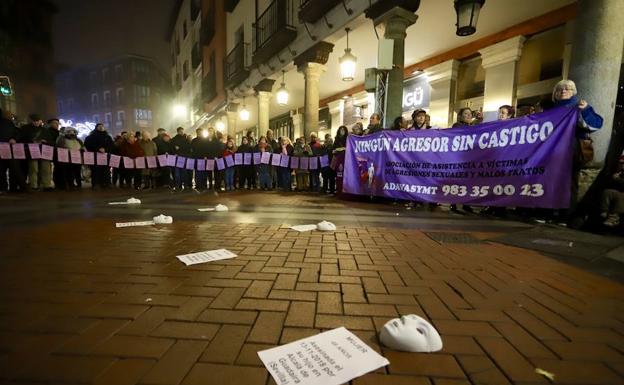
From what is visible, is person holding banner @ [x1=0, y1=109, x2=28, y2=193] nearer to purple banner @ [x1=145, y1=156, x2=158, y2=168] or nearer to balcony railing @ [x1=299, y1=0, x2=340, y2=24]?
purple banner @ [x1=145, y1=156, x2=158, y2=168]

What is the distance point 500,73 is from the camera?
8953 mm

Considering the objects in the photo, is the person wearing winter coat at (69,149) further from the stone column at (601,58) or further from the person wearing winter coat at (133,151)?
the stone column at (601,58)

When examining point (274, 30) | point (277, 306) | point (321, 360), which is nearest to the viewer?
point (321, 360)

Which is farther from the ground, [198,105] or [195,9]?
[195,9]

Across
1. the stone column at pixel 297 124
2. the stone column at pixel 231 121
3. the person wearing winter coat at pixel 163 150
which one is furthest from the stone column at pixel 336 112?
the person wearing winter coat at pixel 163 150

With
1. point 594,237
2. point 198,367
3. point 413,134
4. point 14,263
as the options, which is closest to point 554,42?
point 413,134

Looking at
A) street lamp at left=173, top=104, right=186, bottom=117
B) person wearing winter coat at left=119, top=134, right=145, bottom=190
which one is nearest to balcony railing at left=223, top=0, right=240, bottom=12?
person wearing winter coat at left=119, top=134, right=145, bottom=190

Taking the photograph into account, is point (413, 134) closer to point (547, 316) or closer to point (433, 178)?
point (433, 178)

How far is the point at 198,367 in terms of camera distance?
1373 millimetres

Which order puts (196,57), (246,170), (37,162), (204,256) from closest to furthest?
(204,256), (37,162), (246,170), (196,57)

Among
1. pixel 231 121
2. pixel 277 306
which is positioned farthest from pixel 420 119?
pixel 231 121

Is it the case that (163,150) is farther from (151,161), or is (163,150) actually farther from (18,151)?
(18,151)

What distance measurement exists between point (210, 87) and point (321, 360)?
2390 centimetres

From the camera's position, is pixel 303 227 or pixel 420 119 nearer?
pixel 303 227
